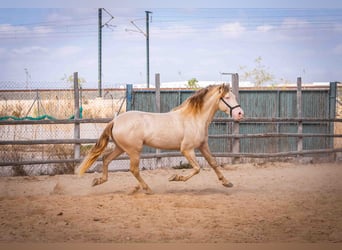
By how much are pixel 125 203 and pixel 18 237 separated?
6.32 feet

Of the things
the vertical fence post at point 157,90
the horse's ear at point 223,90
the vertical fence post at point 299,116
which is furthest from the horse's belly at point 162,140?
the vertical fence post at point 299,116

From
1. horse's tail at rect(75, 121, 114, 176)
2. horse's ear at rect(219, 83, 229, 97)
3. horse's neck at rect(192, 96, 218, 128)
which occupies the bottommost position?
horse's tail at rect(75, 121, 114, 176)

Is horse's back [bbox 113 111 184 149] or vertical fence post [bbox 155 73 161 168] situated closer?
horse's back [bbox 113 111 184 149]

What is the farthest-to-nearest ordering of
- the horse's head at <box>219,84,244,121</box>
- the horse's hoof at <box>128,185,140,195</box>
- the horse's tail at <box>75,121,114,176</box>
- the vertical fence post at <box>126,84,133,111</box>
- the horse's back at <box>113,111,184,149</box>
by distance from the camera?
the vertical fence post at <box>126,84,133,111</box> → the horse's head at <box>219,84,244,121</box> → the horse's hoof at <box>128,185,140,195</box> → the horse's tail at <box>75,121,114,176</box> → the horse's back at <box>113,111,184,149</box>

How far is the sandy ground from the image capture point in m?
5.09

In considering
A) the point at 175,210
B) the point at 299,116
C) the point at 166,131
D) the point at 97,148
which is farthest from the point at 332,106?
the point at 175,210

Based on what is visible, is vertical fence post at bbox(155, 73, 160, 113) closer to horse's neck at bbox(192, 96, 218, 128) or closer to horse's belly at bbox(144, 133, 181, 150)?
horse's neck at bbox(192, 96, 218, 128)

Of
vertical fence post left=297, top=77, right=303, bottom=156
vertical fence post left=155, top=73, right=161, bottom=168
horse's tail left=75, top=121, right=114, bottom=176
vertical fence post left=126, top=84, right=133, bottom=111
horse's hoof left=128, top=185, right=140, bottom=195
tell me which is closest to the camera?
horse's tail left=75, top=121, right=114, bottom=176

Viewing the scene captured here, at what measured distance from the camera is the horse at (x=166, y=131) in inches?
288

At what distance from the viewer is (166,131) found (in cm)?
746

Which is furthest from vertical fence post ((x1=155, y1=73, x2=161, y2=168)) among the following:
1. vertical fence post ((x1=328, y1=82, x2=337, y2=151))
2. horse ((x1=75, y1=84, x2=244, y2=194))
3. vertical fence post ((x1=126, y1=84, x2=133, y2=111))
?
vertical fence post ((x1=328, y1=82, x2=337, y2=151))

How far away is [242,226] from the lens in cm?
545

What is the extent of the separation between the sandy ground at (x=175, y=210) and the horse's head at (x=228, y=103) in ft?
4.00

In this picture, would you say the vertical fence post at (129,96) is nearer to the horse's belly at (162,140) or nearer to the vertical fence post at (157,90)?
the vertical fence post at (157,90)
